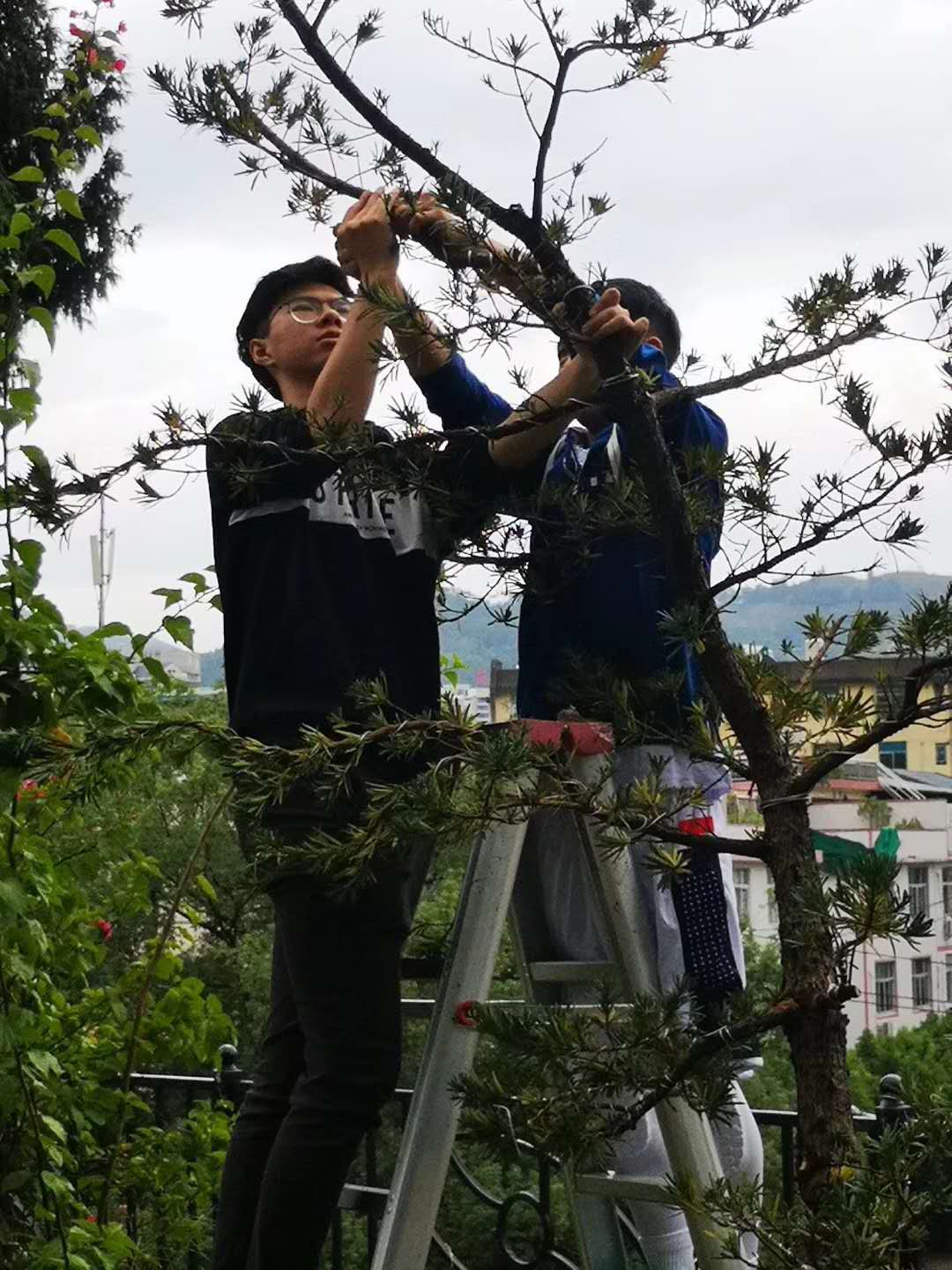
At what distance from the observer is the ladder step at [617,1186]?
1.84 m

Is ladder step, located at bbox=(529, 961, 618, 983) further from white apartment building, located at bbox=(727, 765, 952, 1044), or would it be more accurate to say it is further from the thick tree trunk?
the thick tree trunk

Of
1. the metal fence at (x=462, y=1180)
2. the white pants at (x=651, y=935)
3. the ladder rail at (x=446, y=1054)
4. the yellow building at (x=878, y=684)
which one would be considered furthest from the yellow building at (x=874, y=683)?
the metal fence at (x=462, y=1180)

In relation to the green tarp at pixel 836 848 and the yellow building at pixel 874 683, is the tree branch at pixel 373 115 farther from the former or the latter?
the green tarp at pixel 836 848

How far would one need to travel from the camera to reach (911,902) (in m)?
1.05

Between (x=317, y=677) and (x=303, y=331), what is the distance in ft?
1.81

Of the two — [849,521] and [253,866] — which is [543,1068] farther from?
[849,521]

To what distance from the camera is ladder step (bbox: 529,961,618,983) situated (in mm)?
2090

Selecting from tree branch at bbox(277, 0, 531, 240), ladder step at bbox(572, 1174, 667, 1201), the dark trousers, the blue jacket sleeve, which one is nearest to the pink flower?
the dark trousers

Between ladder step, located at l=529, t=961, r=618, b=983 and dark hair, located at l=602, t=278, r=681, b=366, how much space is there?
85 centimetres

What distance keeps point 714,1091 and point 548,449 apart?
107 cm

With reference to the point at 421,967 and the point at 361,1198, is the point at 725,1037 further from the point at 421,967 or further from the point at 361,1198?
the point at 361,1198

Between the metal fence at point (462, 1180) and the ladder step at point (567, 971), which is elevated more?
the ladder step at point (567, 971)

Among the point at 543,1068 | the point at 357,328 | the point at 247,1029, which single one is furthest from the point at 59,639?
the point at 247,1029

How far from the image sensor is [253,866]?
4.92ft
